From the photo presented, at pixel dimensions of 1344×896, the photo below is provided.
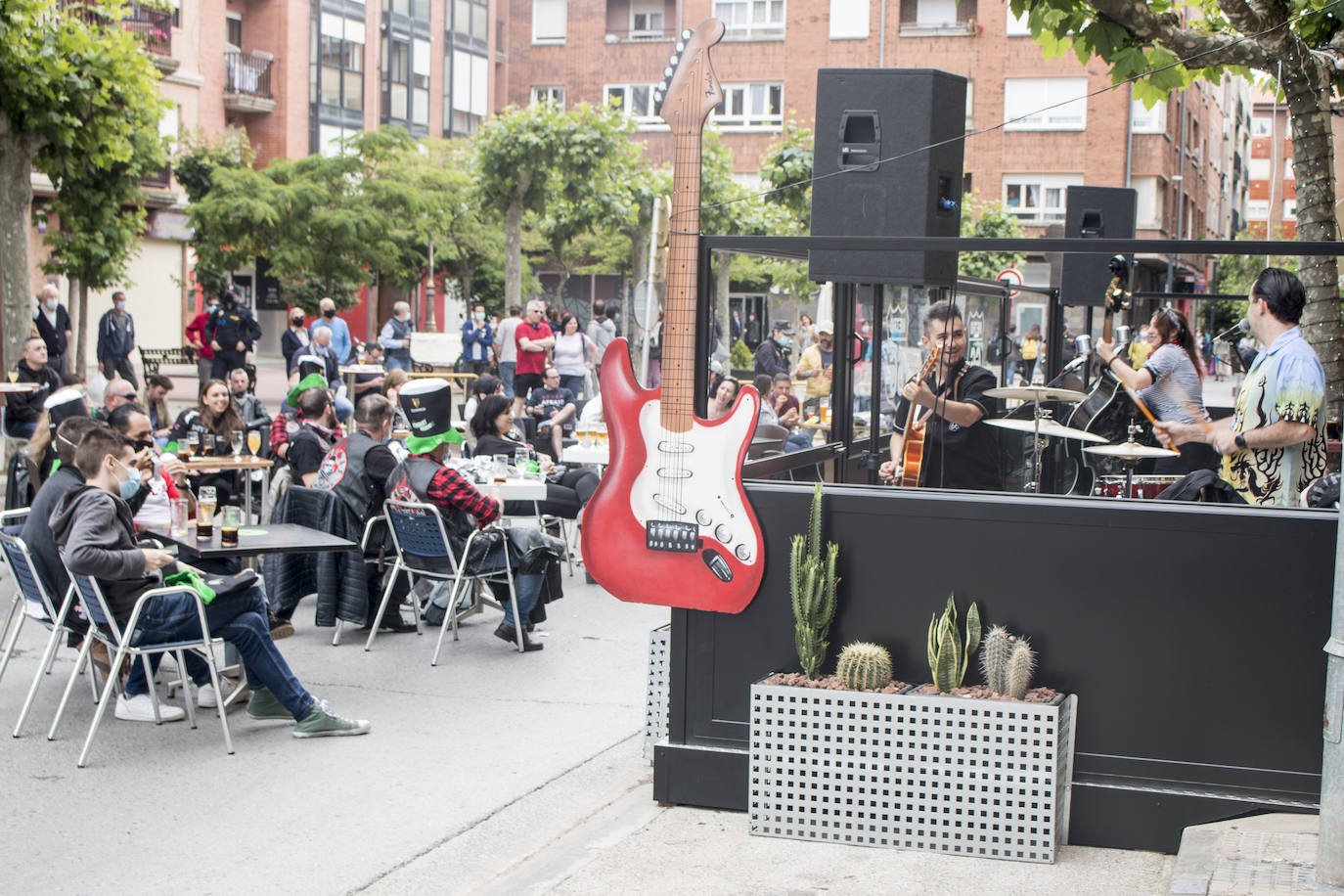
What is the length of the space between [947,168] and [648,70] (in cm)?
4511

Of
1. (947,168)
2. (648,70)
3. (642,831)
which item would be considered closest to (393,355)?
(947,168)

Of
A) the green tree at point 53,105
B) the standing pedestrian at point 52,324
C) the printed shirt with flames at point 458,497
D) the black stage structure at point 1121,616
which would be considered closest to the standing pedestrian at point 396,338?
the standing pedestrian at point 52,324

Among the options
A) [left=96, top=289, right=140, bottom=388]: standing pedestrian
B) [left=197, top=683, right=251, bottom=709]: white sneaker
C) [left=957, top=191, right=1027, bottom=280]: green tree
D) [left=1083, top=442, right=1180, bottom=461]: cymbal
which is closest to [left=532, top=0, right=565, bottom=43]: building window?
[left=957, top=191, right=1027, bottom=280]: green tree

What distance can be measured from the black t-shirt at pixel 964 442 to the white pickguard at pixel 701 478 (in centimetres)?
263

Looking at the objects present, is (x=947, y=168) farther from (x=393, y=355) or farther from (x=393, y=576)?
(x=393, y=355)

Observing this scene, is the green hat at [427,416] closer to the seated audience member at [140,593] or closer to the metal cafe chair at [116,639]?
the seated audience member at [140,593]

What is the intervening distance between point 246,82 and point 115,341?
80.4 ft

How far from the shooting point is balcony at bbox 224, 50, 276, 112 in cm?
4169

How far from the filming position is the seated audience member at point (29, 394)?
11750mm

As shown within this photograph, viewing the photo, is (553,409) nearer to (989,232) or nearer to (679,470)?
(679,470)

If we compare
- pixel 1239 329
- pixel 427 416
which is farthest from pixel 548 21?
pixel 427 416

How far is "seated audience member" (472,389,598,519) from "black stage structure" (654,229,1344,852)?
16.3ft

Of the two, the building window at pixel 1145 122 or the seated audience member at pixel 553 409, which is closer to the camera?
the seated audience member at pixel 553 409

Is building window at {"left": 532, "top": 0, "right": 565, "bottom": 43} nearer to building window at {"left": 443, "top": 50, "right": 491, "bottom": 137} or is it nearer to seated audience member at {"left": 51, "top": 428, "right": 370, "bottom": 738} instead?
building window at {"left": 443, "top": 50, "right": 491, "bottom": 137}
